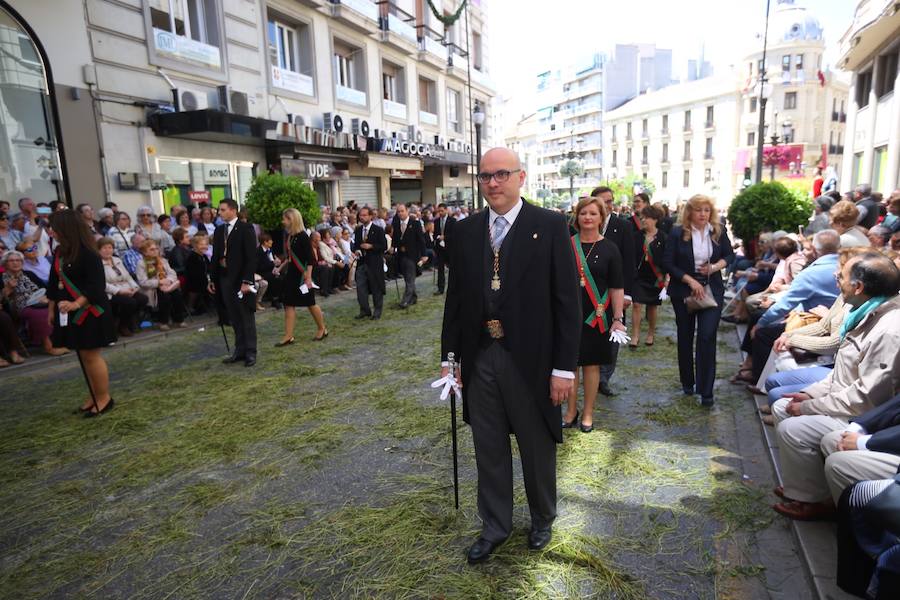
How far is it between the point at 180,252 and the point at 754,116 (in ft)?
219

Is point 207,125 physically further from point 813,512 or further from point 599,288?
point 813,512

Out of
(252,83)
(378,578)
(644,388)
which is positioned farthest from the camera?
(252,83)

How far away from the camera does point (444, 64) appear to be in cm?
2689

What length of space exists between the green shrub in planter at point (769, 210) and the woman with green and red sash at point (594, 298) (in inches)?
335

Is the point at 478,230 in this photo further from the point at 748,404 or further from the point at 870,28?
the point at 870,28

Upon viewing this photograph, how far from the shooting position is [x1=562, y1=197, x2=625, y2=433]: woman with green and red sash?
4.92 m

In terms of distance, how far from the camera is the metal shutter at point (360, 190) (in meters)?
20.6

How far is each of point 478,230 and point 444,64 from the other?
26.2 m

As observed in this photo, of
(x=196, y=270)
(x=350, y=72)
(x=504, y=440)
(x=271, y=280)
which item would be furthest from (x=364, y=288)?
(x=350, y=72)

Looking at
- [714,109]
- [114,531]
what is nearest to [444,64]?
[114,531]

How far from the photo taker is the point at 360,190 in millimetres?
21641

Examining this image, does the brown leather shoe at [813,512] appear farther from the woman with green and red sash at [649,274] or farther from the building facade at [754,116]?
the building facade at [754,116]

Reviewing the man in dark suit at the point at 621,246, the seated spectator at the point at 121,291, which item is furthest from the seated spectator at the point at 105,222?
the man in dark suit at the point at 621,246

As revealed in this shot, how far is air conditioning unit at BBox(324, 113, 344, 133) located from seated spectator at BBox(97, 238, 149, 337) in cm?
1036
